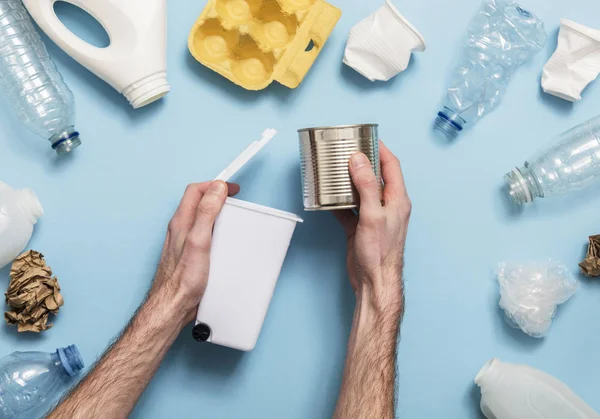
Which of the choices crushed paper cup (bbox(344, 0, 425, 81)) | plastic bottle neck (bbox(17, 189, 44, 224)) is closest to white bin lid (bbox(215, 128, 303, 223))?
crushed paper cup (bbox(344, 0, 425, 81))

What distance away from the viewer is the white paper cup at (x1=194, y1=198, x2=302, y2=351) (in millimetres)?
960

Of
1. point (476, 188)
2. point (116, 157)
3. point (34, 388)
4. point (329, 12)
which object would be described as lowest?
point (34, 388)

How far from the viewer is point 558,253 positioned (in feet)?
3.69

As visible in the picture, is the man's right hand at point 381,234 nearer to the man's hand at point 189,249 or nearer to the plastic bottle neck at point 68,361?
the man's hand at point 189,249

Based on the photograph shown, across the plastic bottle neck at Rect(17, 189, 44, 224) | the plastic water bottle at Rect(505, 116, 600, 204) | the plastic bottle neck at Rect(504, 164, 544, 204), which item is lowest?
the plastic bottle neck at Rect(17, 189, 44, 224)

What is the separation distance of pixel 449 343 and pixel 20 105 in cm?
89

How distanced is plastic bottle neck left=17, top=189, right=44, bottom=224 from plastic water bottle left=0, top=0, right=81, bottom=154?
90mm

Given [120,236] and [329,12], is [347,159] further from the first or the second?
[120,236]

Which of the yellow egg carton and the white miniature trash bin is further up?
the yellow egg carton

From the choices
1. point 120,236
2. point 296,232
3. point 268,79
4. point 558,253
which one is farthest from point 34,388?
point 558,253

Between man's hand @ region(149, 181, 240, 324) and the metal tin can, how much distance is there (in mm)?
155

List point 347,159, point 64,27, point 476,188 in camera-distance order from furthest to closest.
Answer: point 476,188, point 64,27, point 347,159

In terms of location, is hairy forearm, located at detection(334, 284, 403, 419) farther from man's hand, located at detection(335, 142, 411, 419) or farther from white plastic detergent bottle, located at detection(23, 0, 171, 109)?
white plastic detergent bottle, located at detection(23, 0, 171, 109)

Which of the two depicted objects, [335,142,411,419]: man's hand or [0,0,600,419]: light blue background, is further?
[0,0,600,419]: light blue background
